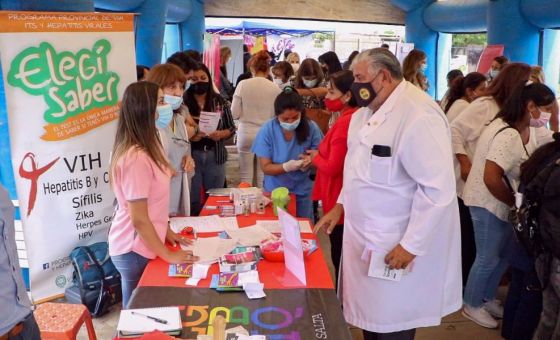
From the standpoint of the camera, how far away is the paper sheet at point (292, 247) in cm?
179

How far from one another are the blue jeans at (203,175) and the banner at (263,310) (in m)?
1.75

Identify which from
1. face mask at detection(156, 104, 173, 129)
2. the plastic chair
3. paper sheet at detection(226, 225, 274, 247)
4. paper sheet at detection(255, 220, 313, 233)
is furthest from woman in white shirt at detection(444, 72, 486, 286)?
the plastic chair

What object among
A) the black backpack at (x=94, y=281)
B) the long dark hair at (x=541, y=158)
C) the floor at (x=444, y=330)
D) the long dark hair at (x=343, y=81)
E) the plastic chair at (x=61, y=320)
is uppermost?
the long dark hair at (x=343, y=81)

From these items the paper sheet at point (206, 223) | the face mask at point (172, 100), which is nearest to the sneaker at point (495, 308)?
the paper sheet at point (206, 223)

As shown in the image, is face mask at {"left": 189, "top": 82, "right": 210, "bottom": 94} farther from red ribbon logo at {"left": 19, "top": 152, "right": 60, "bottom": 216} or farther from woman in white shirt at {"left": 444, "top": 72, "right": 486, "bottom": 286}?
woman in white shirt at {"left": 444, "top": 72, "right": 486, "bottom": 286}

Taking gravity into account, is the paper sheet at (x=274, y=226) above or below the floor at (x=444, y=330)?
above

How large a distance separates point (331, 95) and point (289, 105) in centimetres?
27

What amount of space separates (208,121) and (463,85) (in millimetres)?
1885

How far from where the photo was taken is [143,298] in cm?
179

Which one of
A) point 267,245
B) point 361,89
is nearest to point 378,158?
point 361,89

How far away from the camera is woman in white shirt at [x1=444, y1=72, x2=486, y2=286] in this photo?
3.29m

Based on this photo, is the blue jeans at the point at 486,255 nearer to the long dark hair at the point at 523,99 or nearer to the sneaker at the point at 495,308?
the sneaker at the point at 495,308

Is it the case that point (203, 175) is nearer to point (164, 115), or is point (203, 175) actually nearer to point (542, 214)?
point (164, 115)

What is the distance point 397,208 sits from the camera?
74.8 inches
